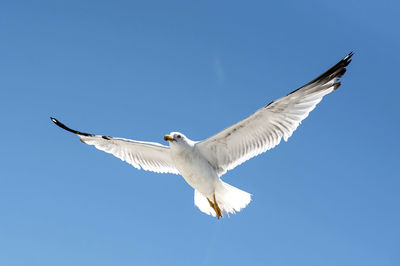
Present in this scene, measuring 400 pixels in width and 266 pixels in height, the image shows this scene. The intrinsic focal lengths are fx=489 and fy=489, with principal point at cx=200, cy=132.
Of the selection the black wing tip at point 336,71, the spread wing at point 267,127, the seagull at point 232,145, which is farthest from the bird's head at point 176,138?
the black wing tip at point 336,71

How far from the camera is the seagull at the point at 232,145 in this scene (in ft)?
21.8

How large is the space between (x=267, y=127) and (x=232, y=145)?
62 centimetres

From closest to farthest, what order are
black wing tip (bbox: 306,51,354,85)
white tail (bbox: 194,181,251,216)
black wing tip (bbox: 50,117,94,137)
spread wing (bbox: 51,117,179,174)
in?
black wing tip (bbox: 306,51,354,85) → white tail (bbox: 194,181,251,216) → spread wing (bbox: 51,117,179,174) → black wing tip (bbox: 50,117,94,137)

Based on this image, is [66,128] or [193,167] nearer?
[193,167]

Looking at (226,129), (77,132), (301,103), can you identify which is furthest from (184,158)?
(77,132)

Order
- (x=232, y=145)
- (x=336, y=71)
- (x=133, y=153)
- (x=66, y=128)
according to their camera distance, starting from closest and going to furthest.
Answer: (x=336, y=71)
(x=232, y=145)
(x=133, y=153)
(x=66, y=128)

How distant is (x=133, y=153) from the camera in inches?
323

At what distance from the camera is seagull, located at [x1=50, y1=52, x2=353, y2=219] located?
664 cm

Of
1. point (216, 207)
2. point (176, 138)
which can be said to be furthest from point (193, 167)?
point (216, 207)

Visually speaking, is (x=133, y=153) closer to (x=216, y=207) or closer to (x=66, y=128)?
(x=66, y=128)

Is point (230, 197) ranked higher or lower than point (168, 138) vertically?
lower

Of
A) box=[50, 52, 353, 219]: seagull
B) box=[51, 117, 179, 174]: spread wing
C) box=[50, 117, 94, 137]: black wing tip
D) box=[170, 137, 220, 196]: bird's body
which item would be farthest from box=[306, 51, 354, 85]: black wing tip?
box=[50, 117, 94, 137]: black wing tip

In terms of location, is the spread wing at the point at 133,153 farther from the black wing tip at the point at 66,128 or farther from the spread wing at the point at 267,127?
the spread wing at the point at 267,127

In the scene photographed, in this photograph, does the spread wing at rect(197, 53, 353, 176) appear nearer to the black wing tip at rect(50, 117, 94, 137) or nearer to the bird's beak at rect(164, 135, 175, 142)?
the bird's beak at rect(164, 135, 175, 142)
